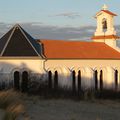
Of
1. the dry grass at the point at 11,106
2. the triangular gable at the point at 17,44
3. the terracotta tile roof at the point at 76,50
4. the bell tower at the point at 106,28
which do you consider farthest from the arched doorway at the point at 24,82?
the dry grass at the point at 11,106

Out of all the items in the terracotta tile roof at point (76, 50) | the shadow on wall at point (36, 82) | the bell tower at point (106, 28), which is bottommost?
the shadow on wall at point (36, 82)

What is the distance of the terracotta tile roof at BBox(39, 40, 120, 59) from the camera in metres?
52.6

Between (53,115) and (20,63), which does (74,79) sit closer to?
(20,63)

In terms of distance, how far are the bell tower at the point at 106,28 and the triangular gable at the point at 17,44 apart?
594 inches

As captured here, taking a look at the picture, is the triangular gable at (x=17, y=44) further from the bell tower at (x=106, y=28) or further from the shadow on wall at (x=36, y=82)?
the bell tower at (x=106, y=28)

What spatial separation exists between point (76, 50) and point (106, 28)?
32.1 ft

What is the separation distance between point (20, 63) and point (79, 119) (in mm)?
29150

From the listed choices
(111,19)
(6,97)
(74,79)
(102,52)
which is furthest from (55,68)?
(6,97)

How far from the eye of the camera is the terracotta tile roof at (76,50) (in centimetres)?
5262

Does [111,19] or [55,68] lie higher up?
[111,19]

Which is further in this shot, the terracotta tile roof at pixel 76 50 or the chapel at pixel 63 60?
the terracotta tile roof at pixel 76 50

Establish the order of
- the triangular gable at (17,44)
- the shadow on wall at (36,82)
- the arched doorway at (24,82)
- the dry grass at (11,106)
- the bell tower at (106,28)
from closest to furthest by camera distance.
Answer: the dry grass at (11,106), the shadow on wall at (36,82), the arched doorway at (24,82), the triangular gable at (17,44), the bell tower at (106,28)

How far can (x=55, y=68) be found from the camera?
5191cm

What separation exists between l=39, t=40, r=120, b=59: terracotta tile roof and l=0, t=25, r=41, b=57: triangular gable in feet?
8.63
